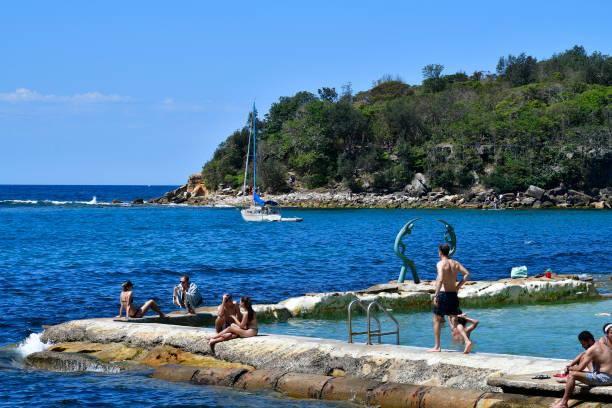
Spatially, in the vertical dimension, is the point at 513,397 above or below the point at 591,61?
below

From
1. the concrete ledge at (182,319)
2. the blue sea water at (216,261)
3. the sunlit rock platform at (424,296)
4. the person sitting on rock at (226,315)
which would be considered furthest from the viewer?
the sunlit rock platform at (424,296)

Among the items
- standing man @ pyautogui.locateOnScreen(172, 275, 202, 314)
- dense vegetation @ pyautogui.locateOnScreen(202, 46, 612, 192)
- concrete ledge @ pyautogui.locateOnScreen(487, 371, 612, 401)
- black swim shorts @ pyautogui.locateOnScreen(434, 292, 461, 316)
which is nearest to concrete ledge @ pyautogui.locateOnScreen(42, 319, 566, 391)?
concrete ledge @ pyautogui.locateOnScreen(487, 371, 612, 401)

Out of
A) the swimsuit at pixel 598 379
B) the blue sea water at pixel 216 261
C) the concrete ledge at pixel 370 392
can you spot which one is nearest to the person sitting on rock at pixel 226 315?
the concrete ledge at pixel 370 392

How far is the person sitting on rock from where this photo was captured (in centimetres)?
1380

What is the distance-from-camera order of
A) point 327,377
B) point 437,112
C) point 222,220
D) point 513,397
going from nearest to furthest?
point 513,397 → point 327,377 → point 222,220 → point 437,112

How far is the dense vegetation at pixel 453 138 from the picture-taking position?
86.6 m

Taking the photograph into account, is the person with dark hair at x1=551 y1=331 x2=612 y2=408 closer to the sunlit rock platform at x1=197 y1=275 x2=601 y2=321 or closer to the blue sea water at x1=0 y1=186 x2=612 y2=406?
the blue sea water at x1=0 y1=186 x2=612 y2=406

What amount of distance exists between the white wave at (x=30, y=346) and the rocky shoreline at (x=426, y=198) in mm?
66379

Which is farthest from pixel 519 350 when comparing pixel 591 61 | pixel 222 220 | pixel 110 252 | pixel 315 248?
pixel 591 61

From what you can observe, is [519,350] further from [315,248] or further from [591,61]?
[591,61]

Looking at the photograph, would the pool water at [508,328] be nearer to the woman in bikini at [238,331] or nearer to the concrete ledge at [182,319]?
the concrete ledge at [182,319]

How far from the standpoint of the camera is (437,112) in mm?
101250

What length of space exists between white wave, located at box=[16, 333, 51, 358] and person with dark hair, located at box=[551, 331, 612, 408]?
11.3 metres

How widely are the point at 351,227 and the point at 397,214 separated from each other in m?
18.6
